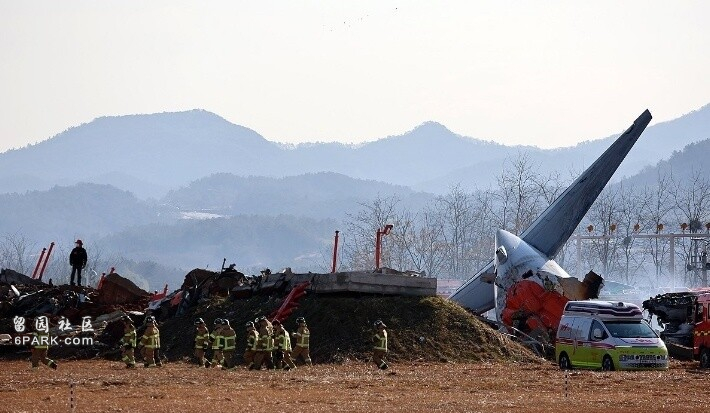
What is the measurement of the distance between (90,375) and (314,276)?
42.9 feet

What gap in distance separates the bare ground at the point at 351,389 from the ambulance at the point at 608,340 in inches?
41.3

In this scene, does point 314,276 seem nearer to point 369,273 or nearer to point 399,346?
point 369,273

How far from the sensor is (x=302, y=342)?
38438 millimetres

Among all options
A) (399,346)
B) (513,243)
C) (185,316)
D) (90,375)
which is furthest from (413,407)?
(513,243)

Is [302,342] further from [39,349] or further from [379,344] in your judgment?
[39,349]

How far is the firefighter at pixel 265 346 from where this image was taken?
37.1 meters

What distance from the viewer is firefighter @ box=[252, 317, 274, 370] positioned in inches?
1459

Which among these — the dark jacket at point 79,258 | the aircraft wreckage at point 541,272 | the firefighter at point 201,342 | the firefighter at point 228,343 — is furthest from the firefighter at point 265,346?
the dark jacket at point 79,258

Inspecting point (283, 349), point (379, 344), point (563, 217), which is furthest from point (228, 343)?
point (563, 217)

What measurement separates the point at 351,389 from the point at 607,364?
10368 mm

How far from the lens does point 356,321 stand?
4212 centimetres

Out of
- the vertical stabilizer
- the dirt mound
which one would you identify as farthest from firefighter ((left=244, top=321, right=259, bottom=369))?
the vertical stabilizer

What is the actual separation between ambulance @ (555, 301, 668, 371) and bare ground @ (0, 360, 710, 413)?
41.3 inches

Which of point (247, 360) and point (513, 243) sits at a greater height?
point (513, 243)
